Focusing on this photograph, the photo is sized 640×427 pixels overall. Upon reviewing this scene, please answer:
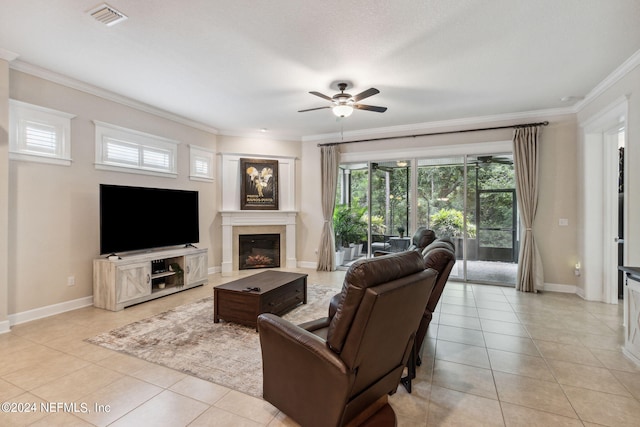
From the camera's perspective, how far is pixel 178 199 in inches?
198

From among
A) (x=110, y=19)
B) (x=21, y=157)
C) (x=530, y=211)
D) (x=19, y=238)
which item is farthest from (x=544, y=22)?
(x=19, y=238)

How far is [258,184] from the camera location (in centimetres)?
642

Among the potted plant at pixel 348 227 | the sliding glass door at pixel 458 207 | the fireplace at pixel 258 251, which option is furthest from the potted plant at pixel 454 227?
the fireplace at pixel 258 251

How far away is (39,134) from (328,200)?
15.3ft

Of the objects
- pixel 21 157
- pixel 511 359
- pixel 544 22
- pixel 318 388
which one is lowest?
pixel 511 359

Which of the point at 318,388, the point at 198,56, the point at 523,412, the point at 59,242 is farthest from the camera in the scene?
the point at 59,242

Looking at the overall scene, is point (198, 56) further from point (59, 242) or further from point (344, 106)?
point (59, 242)

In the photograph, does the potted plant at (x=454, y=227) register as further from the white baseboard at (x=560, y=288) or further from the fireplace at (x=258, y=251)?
the fireplace at (x=258, y=251)

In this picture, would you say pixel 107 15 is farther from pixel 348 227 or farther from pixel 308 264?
pixel 308 264

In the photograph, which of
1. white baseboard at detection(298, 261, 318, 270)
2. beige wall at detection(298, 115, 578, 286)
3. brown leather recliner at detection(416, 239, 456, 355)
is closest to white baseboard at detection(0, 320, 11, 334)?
brown leather recliner at detection(416, 239, 456, 355)

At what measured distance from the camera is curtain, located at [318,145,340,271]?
21.1 feet

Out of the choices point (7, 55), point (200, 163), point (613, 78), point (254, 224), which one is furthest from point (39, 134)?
point (613, 78)

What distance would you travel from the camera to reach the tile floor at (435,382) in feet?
6.32

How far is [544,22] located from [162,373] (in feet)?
14.5
